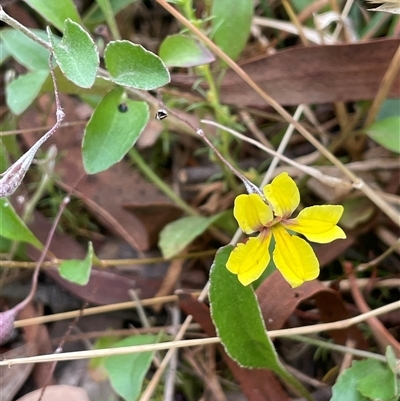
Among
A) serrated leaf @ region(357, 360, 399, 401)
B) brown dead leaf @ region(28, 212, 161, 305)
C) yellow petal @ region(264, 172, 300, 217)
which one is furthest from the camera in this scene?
brown dead leaf @ region(28, 212, 161, 305)

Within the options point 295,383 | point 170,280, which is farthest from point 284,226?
point 170,280

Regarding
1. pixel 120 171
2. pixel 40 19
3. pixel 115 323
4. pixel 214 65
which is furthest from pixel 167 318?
pixel 40 19

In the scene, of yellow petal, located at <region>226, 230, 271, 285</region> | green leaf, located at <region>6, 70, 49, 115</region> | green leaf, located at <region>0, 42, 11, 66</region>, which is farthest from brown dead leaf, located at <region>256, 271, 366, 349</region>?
green leaf, located at <region>0, 42, 11, 66</region>

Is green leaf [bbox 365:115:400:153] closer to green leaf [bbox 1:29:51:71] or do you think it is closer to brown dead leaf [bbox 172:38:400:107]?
brown dead leaf [bbox 172:38:400:107]

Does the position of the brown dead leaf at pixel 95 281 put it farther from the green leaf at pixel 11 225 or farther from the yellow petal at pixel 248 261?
the yellow petal at pixel 248 261

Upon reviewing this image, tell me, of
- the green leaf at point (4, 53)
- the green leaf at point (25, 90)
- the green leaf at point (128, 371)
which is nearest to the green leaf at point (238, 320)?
the green leaf at point (128, 371)

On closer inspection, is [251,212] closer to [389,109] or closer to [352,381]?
[352,381]

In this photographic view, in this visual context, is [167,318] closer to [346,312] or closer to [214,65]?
[346,312]
